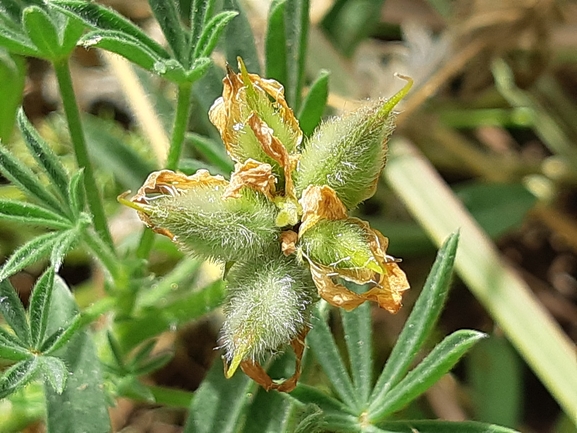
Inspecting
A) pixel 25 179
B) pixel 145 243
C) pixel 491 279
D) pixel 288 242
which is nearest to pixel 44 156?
pixel 25 179

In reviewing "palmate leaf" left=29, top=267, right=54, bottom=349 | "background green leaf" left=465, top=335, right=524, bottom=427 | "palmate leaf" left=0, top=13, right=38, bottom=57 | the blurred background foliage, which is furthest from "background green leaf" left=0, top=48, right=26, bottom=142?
"background green leaf" left=465, top=335, right=524, bottom=427

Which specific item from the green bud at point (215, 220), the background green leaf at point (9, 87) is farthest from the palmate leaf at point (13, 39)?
the background green leaf at point (9, 87)

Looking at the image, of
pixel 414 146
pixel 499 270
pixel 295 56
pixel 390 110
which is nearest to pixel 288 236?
pixel 390 110

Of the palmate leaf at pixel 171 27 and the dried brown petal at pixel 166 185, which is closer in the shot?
the dried brown petal at pixel 166 185

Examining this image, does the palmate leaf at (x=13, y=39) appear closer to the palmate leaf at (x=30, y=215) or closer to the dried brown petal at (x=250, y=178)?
the palmate leaf at (x=30, y=215)

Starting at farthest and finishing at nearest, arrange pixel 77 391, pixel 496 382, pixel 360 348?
pixel 496 382 < pixel 360 348 < pixel 77 391

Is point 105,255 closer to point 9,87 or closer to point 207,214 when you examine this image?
point 207,214
